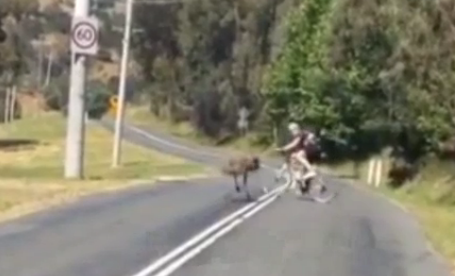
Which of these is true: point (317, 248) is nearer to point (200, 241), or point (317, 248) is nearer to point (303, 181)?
point (200, 241)

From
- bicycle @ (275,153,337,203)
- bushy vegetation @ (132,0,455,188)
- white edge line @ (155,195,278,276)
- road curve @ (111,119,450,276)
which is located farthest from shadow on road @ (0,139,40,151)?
white edge line @ (155,195,278,276)

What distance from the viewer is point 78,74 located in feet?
134

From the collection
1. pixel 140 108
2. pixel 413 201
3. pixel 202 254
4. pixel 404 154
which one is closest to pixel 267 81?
pixel 404 154

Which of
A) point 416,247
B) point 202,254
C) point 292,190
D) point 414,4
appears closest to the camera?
point 202,254

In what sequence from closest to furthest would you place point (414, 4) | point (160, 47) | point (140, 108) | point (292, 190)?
point (292, 190)
point (414, 4)
point (160, 47)
point (140, 108)

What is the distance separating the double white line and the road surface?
0.09ft

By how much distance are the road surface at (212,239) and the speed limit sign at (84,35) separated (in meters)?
7.29

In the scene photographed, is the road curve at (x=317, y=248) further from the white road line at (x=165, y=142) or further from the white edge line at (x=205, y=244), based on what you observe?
the white road line at (x=165, y=142)

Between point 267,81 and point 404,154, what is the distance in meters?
24.0

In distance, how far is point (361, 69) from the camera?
6788 cm

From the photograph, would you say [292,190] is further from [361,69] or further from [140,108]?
[140,108]

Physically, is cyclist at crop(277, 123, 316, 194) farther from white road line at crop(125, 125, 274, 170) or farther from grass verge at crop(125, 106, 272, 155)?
grass verge at crop(125, 106, 272, 155)

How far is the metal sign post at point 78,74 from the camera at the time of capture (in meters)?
39.5

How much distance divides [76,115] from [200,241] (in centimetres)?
2149
